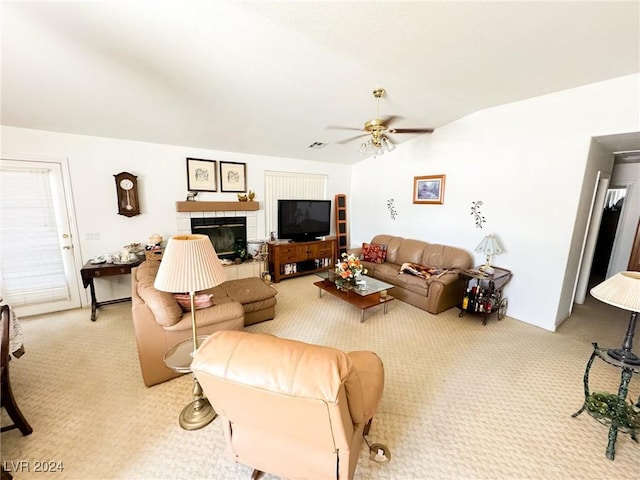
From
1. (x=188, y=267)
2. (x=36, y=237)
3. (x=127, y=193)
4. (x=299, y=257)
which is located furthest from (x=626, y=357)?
(x=36, y=237)

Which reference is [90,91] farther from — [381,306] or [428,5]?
[381,306]

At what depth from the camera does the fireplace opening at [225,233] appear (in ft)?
14.2

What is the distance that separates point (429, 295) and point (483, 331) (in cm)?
74

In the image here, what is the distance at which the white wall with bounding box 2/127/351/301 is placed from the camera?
311 centimetres

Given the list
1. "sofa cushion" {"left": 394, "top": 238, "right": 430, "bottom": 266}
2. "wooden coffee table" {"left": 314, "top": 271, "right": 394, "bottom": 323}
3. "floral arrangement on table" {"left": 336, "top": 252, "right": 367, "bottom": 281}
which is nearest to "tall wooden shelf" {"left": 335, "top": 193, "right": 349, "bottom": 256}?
"sofa cushion" {"left": 394, "top": 238, "right": 430, "bottom": 266}

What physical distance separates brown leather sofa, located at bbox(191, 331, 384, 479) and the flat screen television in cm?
386

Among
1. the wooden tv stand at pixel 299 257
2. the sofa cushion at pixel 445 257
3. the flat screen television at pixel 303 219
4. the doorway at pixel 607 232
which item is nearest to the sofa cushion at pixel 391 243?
the sofa cushion at pixel 445 257

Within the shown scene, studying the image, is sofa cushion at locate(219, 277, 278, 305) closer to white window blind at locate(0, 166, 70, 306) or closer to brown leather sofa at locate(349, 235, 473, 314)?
brown leather sofa at locate(349, 235, 473, 314)

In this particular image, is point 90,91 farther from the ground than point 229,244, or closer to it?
farther from the ground

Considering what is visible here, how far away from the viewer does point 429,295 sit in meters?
3.54

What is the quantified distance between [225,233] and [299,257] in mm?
1459

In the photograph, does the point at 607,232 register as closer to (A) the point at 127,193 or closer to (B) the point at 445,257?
(B) the point at 445,257

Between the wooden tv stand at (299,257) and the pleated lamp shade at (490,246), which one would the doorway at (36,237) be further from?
the pleated lamp shade at (490,246)

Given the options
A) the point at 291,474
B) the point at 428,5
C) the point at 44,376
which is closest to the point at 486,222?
the point at 428,5
